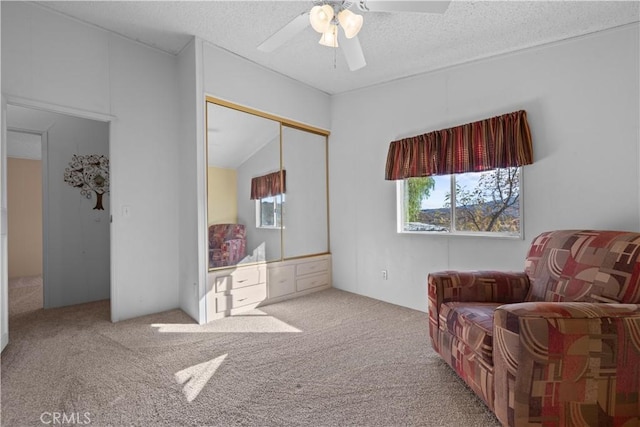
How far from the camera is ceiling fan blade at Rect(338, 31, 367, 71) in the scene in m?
2.07

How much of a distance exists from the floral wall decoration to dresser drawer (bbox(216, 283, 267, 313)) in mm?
2049

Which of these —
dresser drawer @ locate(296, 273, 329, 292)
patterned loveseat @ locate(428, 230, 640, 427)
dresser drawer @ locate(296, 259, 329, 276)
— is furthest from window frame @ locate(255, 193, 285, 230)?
patterned loveseat @ locate(428, 230, 640, 427)

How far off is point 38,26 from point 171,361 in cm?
283

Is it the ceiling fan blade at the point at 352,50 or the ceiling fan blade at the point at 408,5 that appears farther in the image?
the ceiling fan blade at the point at 352,50

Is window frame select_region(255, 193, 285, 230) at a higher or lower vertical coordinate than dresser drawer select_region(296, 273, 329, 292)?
higher

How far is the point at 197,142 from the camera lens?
2.74 m

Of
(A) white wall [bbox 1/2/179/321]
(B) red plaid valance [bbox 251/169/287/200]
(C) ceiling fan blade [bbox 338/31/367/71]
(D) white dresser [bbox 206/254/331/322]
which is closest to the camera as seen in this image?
(C) ceiling fan blade [bbox 338/31/367/71]

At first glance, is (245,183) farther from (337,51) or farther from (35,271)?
(35,271)

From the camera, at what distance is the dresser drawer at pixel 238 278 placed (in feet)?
9.35

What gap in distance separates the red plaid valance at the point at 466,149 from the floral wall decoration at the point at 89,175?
11.2 feet

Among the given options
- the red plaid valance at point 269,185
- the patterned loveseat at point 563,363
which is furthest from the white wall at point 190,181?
the patterned loveseat at point 563,363

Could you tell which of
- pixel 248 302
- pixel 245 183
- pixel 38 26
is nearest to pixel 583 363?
pixel 248 302

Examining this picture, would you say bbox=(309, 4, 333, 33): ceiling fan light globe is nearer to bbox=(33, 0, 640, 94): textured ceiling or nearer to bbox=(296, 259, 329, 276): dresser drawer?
bbox=(33, 0, 640, 94): textured ceiling

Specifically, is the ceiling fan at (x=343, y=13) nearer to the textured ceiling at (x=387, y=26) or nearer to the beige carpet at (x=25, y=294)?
the textured ceiling at (x=387, y=26)
